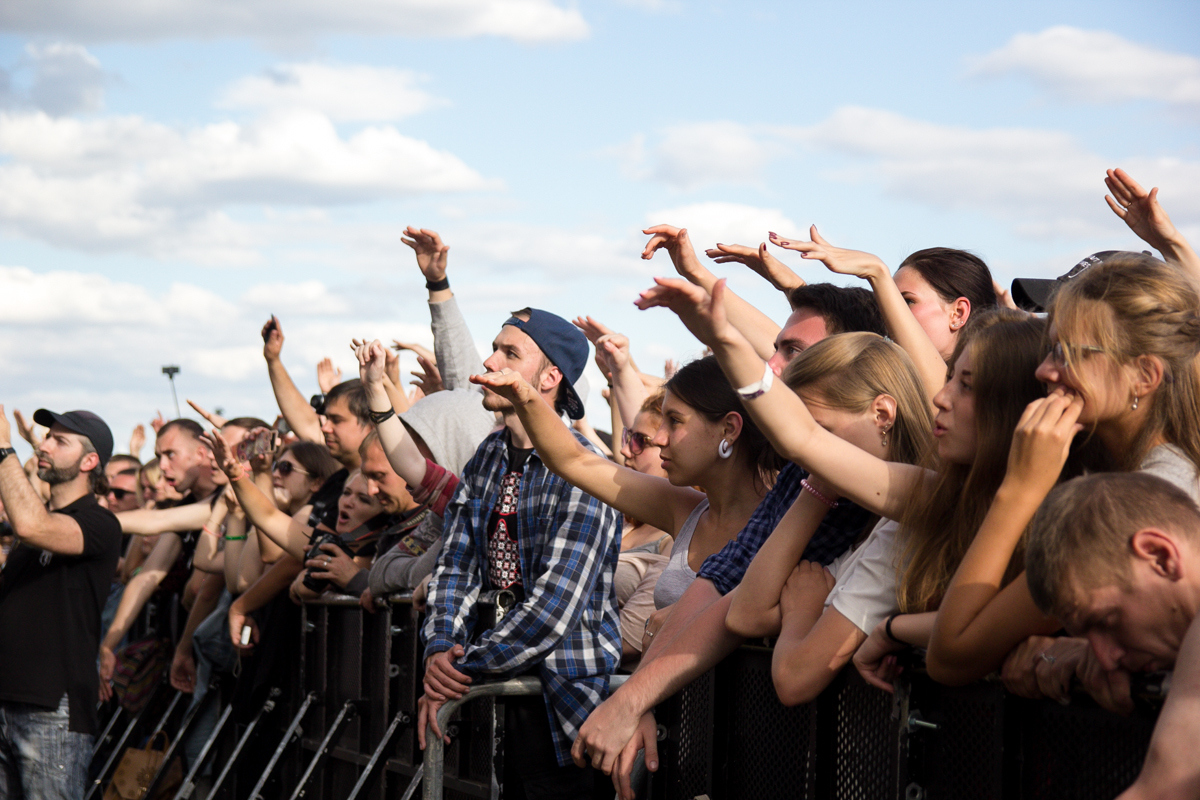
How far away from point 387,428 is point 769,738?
2.99 metres

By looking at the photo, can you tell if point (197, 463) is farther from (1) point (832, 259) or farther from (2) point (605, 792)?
(1) point (832, 259)

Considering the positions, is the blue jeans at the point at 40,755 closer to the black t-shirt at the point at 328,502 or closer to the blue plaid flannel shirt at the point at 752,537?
the black t-shirt at the point at 328,502

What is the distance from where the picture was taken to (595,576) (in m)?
4.27

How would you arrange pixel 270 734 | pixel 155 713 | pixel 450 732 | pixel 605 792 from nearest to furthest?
pixel 605 792 < pixel 450 732 < pixel 270 734 < pixel 155 713

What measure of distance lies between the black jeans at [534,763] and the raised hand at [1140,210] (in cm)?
246

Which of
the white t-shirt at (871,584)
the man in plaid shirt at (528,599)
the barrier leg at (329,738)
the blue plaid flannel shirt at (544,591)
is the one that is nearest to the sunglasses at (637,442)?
the man in plaid shirt at (528,599)

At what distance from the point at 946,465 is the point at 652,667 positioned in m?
0.99

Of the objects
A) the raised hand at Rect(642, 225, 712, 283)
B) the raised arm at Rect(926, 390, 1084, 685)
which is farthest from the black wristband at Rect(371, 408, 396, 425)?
the raised arm at Rect(926, 390, 1084, 685)

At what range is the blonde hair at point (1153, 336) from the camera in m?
2.35

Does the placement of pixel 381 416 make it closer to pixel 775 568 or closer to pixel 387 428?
pixel 387 428

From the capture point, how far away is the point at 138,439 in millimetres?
13711

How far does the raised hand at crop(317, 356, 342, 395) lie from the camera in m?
9.04

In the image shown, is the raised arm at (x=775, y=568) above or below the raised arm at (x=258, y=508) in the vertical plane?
above

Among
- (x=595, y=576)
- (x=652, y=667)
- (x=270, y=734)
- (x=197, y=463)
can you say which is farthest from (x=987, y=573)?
(x=197, y=463)
